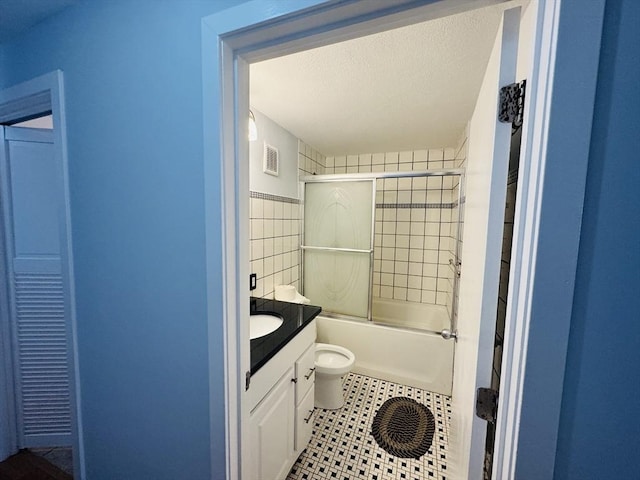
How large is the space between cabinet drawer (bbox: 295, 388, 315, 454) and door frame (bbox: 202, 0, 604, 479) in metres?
0.71

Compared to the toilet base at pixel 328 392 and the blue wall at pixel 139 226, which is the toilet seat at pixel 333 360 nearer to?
the toilet base at pixel 328 392

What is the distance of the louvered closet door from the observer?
1.36 meters

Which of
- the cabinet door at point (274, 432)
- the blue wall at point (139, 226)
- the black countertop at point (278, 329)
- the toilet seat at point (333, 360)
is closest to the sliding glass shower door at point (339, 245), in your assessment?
the toilet seat at point (333, 360)

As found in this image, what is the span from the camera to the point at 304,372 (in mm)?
1444

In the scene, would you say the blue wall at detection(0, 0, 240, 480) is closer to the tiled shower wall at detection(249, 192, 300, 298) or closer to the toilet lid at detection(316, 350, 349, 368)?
the tiled shower wall at detection(249, 192, 300, 298)

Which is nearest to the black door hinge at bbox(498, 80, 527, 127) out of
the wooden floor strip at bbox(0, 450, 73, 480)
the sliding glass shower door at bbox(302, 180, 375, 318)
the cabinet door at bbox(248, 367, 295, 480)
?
the cabinet door at bbox(248, 367, 295, 480)

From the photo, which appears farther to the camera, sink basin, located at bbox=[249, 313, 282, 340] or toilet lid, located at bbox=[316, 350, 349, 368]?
toilet lid, located at bbox=[316, 350, 349, 368]

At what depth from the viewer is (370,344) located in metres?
2.34

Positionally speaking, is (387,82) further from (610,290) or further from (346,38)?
(610,290)

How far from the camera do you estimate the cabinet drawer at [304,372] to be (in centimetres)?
137

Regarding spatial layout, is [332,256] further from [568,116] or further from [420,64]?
[568,116]

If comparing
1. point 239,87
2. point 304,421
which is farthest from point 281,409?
point 239,87

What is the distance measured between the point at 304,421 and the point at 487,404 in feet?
3.99

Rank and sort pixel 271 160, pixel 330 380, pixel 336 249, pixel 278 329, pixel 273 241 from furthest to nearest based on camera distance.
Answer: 1. pixel 336 249
2. pixel 273 241
3. pixel 271 160
4. pixel 330 380
5. pixel 278 329
